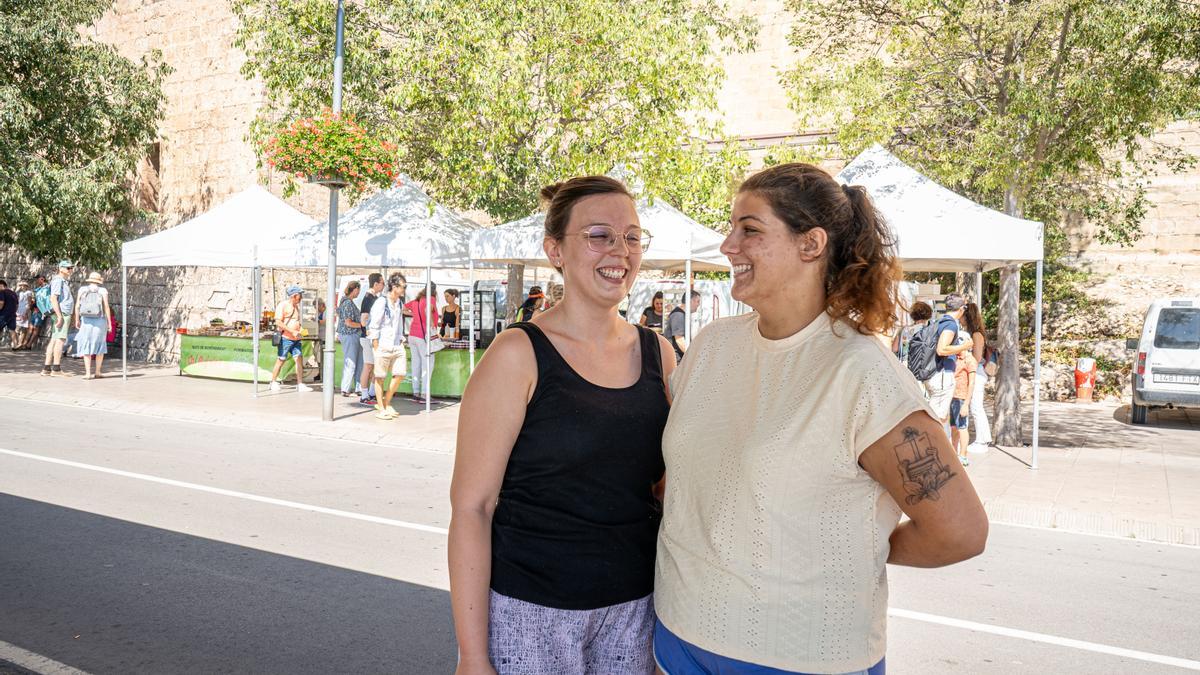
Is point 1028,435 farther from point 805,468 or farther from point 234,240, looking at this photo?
point 805,468

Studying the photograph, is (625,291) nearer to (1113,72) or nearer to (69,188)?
(1113,72)

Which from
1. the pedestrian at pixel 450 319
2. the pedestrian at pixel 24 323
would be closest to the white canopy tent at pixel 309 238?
the pedestrian at pixel 450 319

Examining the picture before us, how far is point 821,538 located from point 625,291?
2.58 feet

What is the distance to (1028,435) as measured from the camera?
13523mm

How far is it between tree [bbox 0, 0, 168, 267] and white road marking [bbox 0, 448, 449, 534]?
9.19m

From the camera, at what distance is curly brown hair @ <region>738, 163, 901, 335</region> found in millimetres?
1950

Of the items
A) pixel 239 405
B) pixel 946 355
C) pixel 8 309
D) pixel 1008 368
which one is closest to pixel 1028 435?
pixel 1008 368

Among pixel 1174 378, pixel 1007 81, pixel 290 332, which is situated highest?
pixel 1007 81

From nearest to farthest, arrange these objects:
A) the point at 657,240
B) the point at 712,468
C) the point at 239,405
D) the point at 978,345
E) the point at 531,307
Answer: the point at 712,468 → the point at 978,345 → the point at 657,240 → the point at 239,405 → the point at 531,307

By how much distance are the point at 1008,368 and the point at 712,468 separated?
36.8 ft

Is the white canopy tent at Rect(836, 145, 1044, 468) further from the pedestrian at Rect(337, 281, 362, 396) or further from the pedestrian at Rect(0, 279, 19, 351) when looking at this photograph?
the pedestrian at Rect(0, 279, 19, 351)

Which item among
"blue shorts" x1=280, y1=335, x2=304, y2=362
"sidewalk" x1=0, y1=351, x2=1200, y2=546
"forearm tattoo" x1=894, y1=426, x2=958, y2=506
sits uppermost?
"forearm tattoo" x1=894, y1=426, x2=958, y2=506

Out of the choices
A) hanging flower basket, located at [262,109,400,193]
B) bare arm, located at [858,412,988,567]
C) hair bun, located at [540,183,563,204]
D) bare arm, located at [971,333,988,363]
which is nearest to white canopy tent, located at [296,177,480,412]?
hanging flower basket, located at [262,109,400,193]

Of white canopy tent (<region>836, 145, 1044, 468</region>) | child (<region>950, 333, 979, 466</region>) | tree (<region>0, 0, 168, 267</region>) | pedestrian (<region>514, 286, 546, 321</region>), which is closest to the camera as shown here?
white canopy tent (<region>836, 145, 1044, 468</region>)
